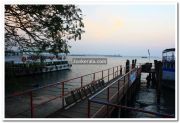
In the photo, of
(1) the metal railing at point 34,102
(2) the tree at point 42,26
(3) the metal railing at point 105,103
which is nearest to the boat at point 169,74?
(1) the metal railing at point 34,102

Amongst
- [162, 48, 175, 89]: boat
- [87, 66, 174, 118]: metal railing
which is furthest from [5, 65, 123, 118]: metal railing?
[162, 48, 175, 89]: boat

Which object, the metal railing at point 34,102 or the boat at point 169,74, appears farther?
the boat at point 169,74

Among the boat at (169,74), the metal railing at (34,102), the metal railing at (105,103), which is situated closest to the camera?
the metal railing at (105,103)

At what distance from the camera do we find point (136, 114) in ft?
49.2

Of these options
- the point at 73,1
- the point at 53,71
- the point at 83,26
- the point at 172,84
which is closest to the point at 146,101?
the point at 172,84

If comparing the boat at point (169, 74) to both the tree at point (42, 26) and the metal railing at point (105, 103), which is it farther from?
the tree at point (42, 26)

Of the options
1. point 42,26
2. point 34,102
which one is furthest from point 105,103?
point 34,102

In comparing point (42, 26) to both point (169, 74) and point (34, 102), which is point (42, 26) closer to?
point (34, 102)

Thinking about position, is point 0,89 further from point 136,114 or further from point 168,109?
point 168,109

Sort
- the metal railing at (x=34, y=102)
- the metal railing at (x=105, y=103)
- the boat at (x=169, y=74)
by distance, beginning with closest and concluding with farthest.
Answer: the metal railing at (x=105, y=103) < the metal railing at (x=34, y=102) < the boat at (x=169, y=74)

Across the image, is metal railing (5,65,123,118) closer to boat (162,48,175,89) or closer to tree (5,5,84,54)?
tree (5,5,84,54)

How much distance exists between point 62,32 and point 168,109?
12.9 metres

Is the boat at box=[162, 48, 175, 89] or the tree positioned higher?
the tree

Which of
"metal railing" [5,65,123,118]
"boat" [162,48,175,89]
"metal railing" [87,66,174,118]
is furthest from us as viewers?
"boat" [162,48,175,89]
